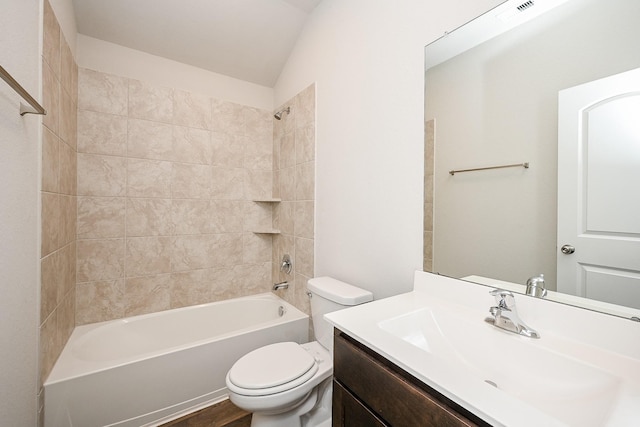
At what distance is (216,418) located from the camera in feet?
4.87

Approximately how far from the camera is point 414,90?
116cm

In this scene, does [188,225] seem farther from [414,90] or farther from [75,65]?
[414,90]

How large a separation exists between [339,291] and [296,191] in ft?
3.19

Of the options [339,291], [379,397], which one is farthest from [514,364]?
[339,291]

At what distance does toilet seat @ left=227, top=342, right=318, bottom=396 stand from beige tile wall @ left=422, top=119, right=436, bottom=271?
2.44ft

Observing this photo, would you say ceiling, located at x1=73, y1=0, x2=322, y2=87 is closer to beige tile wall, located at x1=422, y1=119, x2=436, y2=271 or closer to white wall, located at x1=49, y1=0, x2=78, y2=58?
white wall, located at x1=49, y1=0, x2=78, y2=58

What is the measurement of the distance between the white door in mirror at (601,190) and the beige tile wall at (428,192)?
412 millimetres

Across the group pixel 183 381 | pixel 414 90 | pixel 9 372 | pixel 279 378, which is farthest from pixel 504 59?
pixel 183 381

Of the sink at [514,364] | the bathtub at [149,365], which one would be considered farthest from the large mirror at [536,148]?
the bathtub at [149,365]

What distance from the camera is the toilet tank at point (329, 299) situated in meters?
1.29

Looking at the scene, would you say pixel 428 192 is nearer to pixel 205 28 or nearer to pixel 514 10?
pixel 514 10

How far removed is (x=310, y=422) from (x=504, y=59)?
1.80m

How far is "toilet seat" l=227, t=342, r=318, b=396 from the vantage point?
43.4 inches

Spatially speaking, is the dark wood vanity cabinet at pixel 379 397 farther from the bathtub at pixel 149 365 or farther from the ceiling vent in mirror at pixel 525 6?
the ceiling vent in mirror at pixel 525 6
